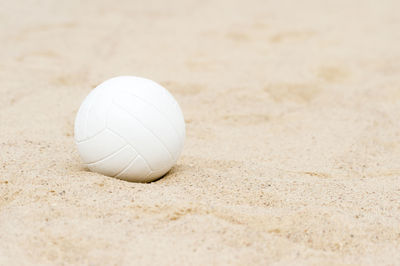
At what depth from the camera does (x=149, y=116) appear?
3309mm

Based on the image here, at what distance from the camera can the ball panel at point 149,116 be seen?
329cm

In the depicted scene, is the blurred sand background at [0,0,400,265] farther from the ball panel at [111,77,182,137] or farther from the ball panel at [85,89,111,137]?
the ball panel at [111,77,182,137]

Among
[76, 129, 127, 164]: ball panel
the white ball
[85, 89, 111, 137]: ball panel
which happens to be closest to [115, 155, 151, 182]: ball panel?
the white ball

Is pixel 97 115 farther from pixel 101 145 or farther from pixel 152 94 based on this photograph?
pixel 152 94

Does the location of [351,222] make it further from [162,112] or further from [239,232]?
[162,112]

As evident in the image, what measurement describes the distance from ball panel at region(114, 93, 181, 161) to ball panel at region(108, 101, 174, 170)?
25mm

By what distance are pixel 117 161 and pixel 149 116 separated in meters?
0.33

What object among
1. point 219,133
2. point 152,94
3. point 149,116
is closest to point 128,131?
point 149,116

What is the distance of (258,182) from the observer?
3572 millimetres

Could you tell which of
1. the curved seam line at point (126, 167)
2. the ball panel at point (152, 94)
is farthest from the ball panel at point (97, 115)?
the curved seam line at point (126, 167)

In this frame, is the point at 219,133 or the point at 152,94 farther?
the point at 219,133

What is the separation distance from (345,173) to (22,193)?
7.48ft

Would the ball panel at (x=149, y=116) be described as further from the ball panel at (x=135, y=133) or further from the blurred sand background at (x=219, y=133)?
the blurred sand background at (x=219, y=133)

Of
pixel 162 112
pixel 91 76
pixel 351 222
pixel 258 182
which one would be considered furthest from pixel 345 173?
pixel 91 76
